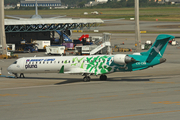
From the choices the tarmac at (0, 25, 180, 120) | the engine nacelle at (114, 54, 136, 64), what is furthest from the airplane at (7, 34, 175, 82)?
the tarmac at (0, 25, 180, 120)

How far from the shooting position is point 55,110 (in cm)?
2283

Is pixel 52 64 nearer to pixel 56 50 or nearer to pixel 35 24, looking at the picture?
pixel 56 50

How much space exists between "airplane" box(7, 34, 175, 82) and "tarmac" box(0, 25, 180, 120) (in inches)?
58.3

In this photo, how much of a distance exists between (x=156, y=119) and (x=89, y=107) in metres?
5.77

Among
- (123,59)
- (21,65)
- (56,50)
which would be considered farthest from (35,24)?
(123,59)

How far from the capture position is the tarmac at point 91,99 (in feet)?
69.4

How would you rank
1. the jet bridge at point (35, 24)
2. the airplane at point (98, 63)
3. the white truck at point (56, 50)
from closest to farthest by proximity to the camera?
the airplane at point (98, 63), the white truck at point (56, 50), the jet bridge at point (35, 24)

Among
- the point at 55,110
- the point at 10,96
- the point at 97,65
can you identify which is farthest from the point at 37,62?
the point at 55,110

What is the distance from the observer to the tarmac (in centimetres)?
2114

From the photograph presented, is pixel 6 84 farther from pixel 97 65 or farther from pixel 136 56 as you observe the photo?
pixel 136 56

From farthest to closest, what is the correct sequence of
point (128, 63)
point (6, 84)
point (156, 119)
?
point (6, 84)
point (128, 63)
point (156, 119)

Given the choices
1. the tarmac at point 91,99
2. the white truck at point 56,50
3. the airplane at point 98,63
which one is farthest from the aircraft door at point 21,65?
the white truck at point 56,50

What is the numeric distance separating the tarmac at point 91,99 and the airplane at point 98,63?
4.86 feet

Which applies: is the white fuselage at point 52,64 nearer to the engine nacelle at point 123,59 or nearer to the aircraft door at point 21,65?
the aircraft door at point 21,65
